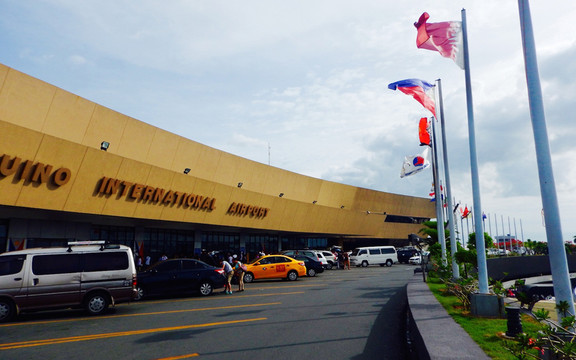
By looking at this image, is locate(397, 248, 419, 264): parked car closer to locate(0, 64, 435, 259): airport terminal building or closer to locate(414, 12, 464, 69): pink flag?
locate(0, 64, 435, 259): airport terminal building

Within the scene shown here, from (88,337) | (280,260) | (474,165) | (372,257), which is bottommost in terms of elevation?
(88,337)

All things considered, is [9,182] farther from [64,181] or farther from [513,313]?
[513,313]

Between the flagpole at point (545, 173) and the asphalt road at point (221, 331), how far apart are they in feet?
9.85

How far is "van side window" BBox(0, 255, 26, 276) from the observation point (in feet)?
40.7

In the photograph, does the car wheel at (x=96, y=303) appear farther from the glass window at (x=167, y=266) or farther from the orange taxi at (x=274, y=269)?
the orange taxi at (x=274, y=269)

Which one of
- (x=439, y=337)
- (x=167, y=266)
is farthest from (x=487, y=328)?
(x=167, y=266)

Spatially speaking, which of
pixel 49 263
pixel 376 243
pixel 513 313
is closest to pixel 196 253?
pixel 49 263

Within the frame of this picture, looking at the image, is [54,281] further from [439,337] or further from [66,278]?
[439,337]

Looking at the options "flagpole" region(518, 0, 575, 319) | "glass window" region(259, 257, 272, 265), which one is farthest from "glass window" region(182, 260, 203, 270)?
"flagpole" region(518, 0, 575, 319)

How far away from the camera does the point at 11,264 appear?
12.5 metres

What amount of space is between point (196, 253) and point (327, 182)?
73.7ft

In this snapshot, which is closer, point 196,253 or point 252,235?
point 196,253

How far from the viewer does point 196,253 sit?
34750mm

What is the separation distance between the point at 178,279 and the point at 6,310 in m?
6.38
